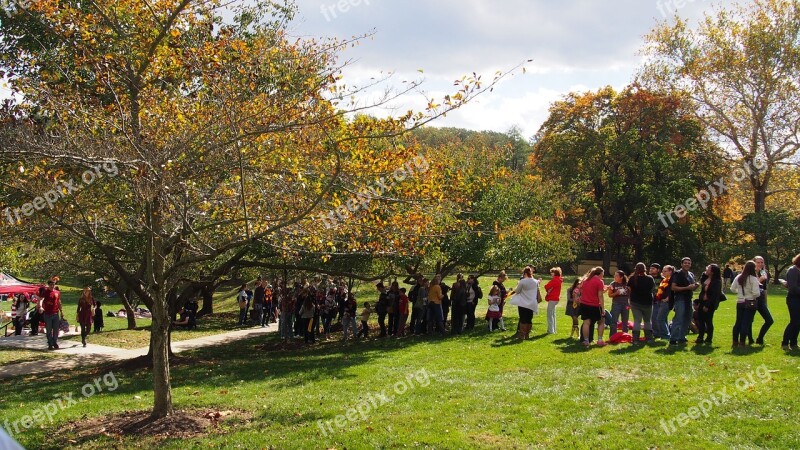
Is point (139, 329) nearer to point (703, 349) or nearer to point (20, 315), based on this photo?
point (20, 315)

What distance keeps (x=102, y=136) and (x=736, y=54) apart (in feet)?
107

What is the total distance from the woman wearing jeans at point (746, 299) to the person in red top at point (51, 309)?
15.5 metres

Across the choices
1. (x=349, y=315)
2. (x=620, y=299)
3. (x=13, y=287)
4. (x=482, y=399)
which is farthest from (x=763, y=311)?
(x=13, y=287)

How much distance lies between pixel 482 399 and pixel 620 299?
18.4 feet

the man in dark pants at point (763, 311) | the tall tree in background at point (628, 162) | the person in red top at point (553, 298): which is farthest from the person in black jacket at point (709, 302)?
the tall tree in background at point (628, 162)

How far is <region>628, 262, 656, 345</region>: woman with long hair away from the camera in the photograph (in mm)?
12477

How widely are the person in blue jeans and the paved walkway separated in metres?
13.0

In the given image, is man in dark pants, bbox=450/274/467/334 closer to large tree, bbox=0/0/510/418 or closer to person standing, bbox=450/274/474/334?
person standing, bbox=450/274/474/334

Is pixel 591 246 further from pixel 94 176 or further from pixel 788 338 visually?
pixel 94 176

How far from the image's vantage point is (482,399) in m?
8.83

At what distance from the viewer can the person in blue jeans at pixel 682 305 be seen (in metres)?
12.1

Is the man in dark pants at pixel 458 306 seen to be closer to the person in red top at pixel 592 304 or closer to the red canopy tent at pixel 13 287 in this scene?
the person in red top at pixel 592 304

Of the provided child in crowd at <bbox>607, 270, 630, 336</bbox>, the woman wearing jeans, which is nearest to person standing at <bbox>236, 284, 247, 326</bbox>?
child in crowd at <bbox>607, 270, 630, 336</bbox>

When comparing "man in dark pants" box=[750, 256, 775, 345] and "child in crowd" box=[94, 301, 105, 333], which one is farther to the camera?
"child in crowd" box=[94, 301, 105, 333]
